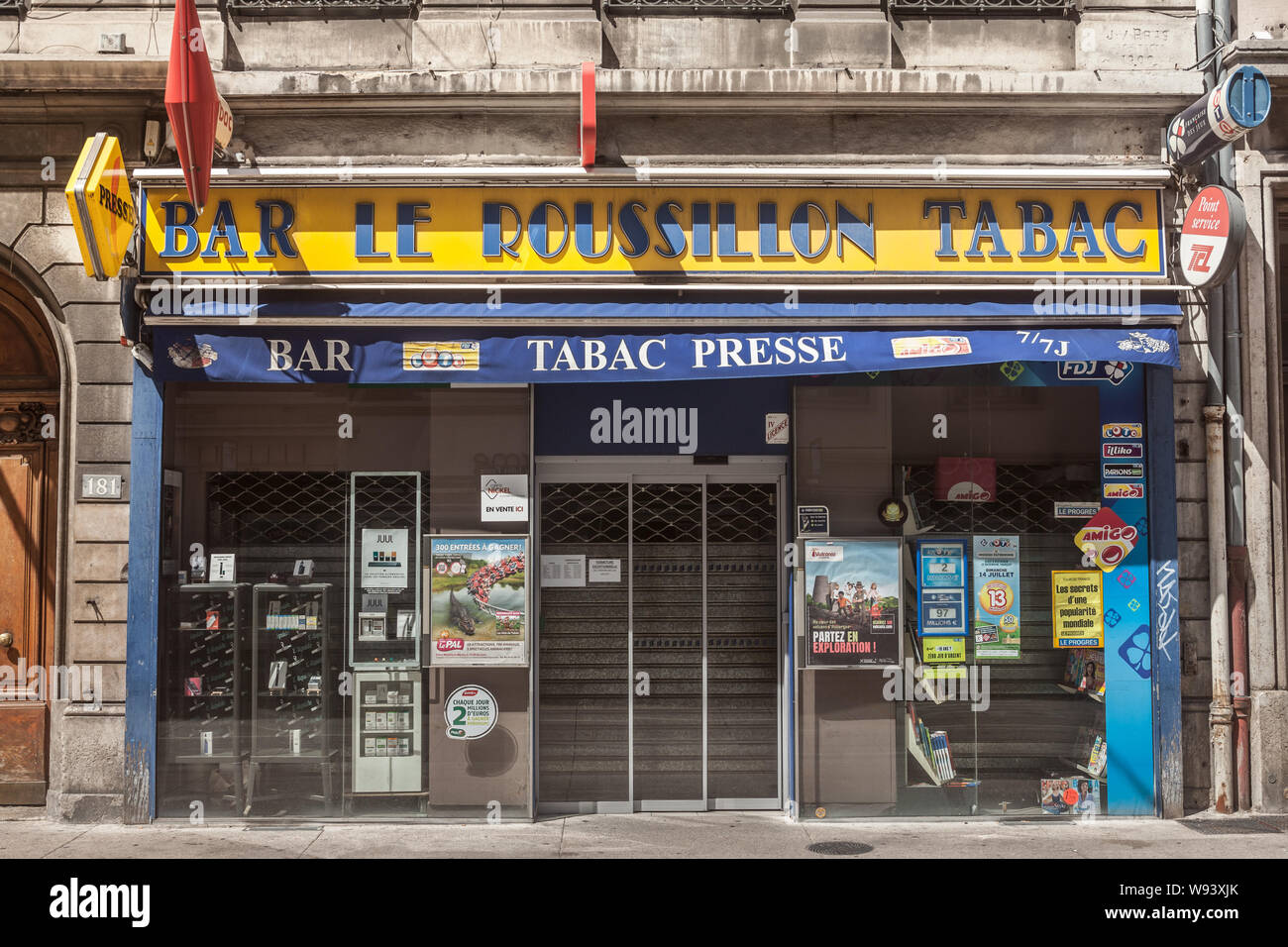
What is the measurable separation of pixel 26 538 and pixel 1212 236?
30.0 ft

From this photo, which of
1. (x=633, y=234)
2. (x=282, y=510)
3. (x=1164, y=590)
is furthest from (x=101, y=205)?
(x=1164, y=590)

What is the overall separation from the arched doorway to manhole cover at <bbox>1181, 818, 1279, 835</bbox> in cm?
853

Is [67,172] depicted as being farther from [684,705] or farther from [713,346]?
[684,705]

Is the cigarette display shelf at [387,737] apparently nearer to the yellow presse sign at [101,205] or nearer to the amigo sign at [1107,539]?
the yellow presse sign at [101,205]

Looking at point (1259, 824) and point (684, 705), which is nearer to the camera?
point (1259, 824)

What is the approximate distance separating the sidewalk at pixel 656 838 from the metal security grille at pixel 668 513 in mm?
2115

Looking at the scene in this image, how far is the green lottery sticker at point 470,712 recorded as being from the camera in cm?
887

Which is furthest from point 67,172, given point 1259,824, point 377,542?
point 1259,824

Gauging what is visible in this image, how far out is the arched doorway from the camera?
915 cm

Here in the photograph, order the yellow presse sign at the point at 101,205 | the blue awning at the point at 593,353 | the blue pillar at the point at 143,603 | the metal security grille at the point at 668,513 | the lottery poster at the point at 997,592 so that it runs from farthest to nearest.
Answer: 1. the metal security grille at the point at 668,513
2. the lottery poster at the point at 997,592
3. the blue pillar at the point at 143,603
4. the blue awning at the point at 593,353
5. the yellow presse sign at the point at 101,205

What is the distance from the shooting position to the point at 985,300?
29.1ft

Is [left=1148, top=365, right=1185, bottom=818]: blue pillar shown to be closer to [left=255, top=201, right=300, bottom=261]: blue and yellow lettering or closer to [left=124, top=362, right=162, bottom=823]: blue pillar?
[left=255, top=201, right=300, bottom=261]: blue and yellow lettering

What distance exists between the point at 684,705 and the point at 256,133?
545 centimetres

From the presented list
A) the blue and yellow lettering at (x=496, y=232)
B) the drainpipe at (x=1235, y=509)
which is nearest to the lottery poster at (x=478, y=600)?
the blue and yellow lettering at (x=496, y=232)
